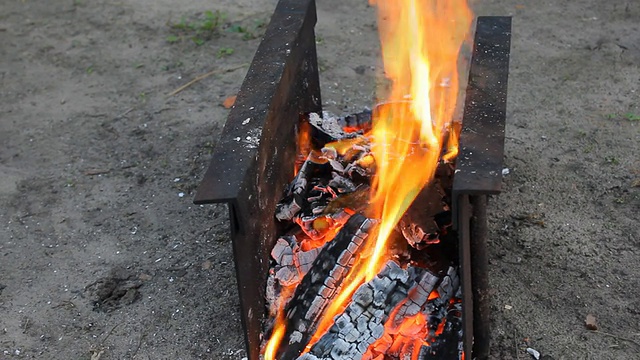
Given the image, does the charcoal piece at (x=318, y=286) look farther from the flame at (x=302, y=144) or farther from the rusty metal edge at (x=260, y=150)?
the flame at (x=302, y=144)

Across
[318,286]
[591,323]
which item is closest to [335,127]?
[318,286]

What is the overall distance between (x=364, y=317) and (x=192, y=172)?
2.05 m

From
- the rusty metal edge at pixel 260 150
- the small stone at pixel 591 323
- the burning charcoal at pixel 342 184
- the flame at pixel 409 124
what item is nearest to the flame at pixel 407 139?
the flame at pixel 409 124

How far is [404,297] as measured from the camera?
3037 mm

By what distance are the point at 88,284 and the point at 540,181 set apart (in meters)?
2.74

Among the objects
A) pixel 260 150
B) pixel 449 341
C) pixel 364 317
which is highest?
pixel 260 150

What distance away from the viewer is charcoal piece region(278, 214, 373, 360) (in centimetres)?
309

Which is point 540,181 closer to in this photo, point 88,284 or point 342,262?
point 342,262

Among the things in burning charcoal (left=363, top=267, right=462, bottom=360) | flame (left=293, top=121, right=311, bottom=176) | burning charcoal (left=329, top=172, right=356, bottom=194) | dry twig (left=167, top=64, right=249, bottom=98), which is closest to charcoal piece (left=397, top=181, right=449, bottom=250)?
burning charcoal (left=363, top=267, right=462, bottom=360)

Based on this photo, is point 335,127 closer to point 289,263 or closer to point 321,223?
point 321,223

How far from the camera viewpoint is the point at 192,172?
464 cm

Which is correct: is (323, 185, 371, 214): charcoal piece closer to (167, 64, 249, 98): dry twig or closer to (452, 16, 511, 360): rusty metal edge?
(452, 16, 511, 360): rusty metal edge

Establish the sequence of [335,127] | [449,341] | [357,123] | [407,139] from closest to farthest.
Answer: [449,341], [407,139], [335,127], [357,123]

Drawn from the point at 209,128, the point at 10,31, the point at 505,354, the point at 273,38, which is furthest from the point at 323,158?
the point at 10,31
